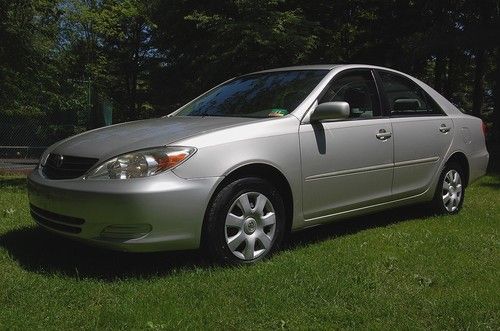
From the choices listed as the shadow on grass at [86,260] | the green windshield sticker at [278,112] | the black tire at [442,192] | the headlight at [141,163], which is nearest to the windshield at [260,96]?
the green windshield sticker at [278,112]

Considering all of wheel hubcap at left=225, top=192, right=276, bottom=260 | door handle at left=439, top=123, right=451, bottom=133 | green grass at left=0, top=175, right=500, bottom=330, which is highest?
door handle at left=439, top=123, right=451, bottom=133

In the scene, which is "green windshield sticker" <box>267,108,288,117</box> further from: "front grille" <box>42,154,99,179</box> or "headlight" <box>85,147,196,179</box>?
"front grille" <box>42,154,99,179</box>

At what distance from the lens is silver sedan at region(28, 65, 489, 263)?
3.66 meters

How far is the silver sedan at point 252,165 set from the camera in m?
3.66

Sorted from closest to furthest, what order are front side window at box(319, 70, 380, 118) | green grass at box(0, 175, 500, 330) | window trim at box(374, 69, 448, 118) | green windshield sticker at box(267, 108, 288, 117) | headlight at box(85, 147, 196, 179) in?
green grass at box(0, 175, 500, 330), headlight at box(85, 147, 196, 179), green windshield sticker at box(267, 108, 288, 117), front side window at box(319, 70, 380, 118), window trim at box(374, 69, 448, 118)

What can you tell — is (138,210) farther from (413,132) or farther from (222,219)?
(413,132)

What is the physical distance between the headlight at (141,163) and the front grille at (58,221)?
0.32 metres

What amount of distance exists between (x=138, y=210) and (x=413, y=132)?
9.57 feet

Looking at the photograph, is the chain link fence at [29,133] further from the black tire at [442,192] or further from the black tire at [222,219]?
the black tire at [222,219]

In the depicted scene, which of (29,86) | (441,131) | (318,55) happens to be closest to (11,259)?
(441,131)

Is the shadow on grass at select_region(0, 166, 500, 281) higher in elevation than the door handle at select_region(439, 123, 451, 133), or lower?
lower

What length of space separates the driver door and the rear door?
15 centimetres

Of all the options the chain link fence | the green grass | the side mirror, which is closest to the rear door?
the green grass

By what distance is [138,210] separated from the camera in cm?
355
